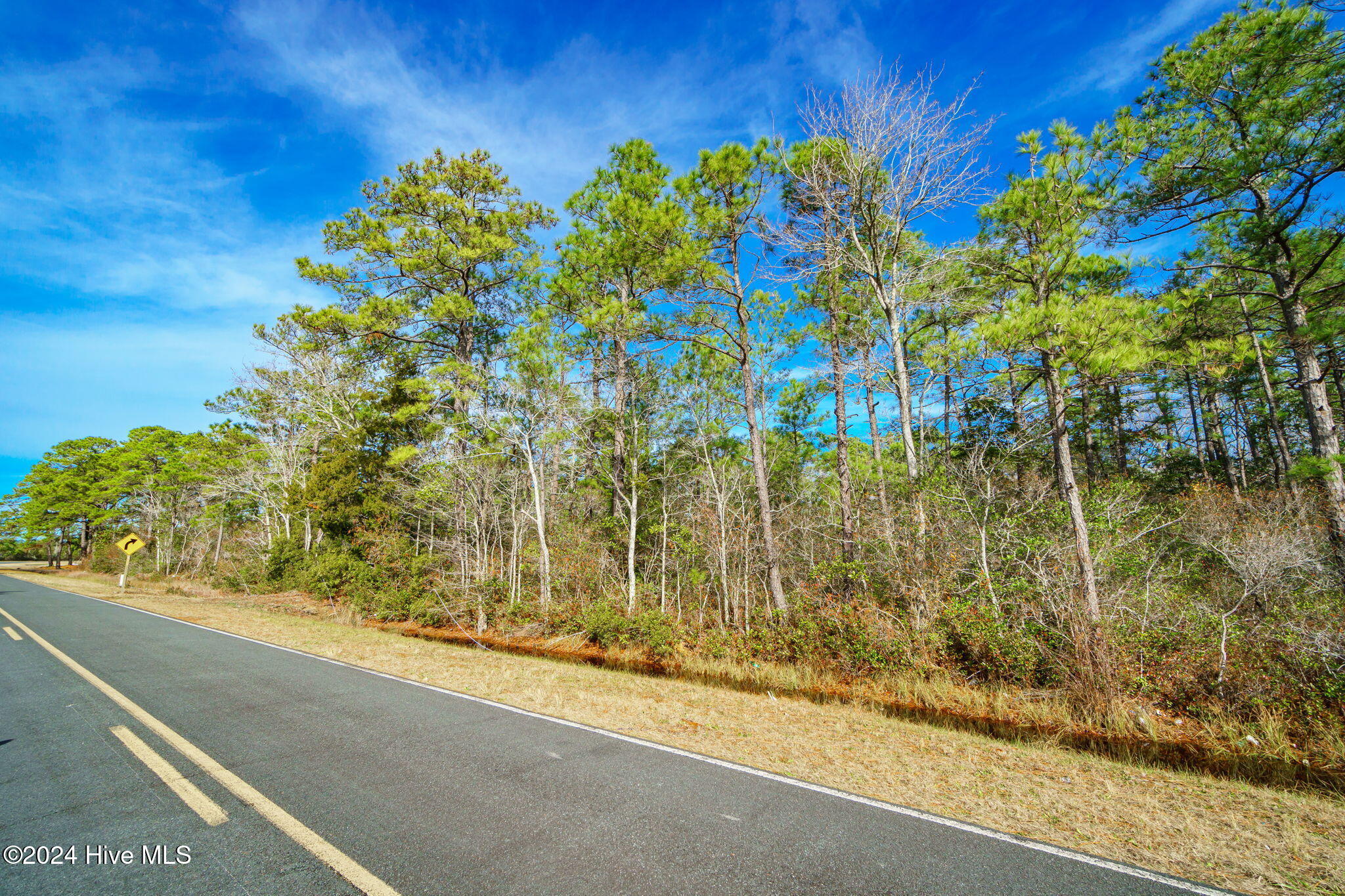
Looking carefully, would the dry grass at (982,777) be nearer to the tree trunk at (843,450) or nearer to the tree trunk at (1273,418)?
the tree trunk at (843,450)

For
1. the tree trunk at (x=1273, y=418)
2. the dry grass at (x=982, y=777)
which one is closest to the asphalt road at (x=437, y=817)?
the dry grass at (x=982, y=777)

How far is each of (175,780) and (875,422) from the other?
17972mm

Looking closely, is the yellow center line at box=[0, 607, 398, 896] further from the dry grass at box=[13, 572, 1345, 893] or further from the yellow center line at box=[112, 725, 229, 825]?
the dry grass at box=[13, 572, 1345, 893]

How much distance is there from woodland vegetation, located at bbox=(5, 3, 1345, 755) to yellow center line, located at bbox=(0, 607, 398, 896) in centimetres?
825

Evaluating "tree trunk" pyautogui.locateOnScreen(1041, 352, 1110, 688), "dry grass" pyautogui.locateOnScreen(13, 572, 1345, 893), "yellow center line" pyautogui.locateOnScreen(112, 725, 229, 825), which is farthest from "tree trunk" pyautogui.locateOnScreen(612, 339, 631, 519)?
"yellow center line" pyautogui.locateOnScreen(112, 725, 229, 825)

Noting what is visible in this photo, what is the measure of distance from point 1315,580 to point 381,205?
26305 millimetres

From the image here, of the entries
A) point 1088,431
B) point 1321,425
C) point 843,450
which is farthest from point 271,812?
point 1088,431

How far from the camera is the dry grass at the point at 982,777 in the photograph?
3430 millimetres

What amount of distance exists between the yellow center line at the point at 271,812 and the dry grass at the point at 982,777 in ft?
9.83

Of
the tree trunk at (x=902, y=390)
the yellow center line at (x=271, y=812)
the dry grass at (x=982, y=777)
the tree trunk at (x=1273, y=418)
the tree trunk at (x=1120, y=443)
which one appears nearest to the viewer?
the yellow center line at (x=271, y=812)

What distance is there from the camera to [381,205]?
59.1 feet

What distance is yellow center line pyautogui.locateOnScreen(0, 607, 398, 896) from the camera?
282 cm

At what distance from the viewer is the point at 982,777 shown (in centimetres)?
466

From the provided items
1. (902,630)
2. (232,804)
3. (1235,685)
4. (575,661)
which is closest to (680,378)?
(575,661)
